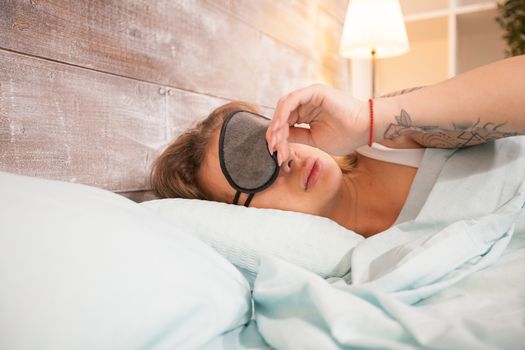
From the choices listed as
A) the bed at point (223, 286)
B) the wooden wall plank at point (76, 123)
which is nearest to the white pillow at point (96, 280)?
the bed at point (223, 286)

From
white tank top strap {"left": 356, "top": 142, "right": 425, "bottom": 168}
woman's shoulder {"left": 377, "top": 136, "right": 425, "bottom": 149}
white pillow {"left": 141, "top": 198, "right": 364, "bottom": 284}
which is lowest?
white pillow {"left": 141, "top": 198, "right": 364, "bottom": 284}

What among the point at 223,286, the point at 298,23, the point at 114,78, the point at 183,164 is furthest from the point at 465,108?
the point at 298,23

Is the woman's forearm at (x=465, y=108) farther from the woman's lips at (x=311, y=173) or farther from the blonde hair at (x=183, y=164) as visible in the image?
the blonde hair at (x=183, y=164)

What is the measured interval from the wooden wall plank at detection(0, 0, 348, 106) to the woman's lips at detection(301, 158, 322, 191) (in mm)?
485

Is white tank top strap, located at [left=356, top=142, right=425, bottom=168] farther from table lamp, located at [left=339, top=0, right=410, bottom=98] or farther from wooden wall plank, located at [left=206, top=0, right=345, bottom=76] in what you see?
table lamp, located at [left=339, top=0, right=410, bottom=98]

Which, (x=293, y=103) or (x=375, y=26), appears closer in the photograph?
(x=293, y=103)

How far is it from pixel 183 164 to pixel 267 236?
41 cm

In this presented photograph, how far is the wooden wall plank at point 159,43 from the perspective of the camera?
861 mm

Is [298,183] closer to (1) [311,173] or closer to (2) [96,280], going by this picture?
(1) [311,173]

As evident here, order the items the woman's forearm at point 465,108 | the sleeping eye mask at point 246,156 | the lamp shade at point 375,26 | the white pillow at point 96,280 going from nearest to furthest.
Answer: the white pillow at point 96,280, the woman's forearm at point 465,108, the sleeping eye mask at point 246,156, the lamp shade at point 375,26

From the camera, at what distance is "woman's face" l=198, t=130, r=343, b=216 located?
0.99 meters

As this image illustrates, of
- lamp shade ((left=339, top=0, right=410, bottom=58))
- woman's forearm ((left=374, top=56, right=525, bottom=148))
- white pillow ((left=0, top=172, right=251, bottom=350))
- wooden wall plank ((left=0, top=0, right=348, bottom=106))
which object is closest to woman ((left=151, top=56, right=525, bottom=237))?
woman's forearm ((left=374, top=56, right=525, bottom=148))

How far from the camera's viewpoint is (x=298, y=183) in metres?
1.00

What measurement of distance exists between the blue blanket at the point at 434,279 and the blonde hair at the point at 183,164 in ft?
1.70
